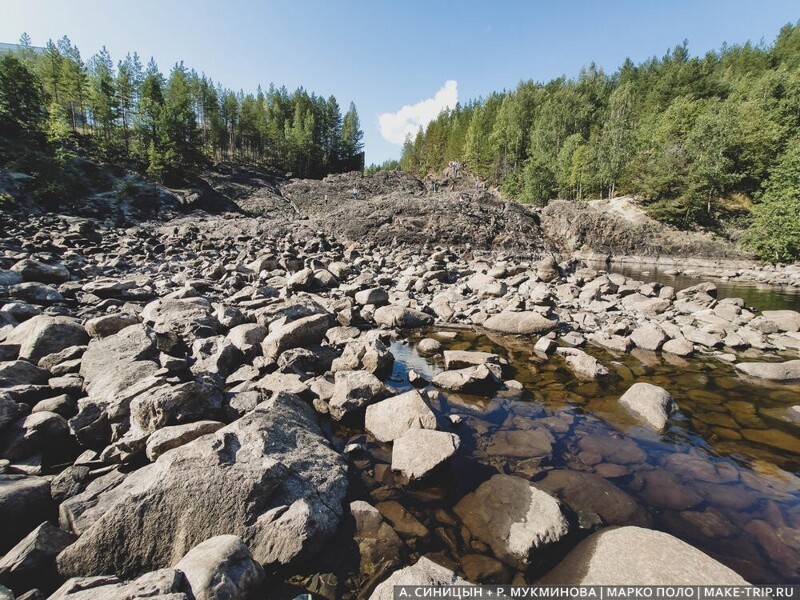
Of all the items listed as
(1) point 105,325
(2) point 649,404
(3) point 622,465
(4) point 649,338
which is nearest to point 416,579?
(3) point 622,465

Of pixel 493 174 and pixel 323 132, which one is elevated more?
pixel 323 132

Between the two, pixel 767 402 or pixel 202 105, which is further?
pixel 202 105

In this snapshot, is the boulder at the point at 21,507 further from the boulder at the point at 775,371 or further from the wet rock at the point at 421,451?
the boulder at the point at 775,371

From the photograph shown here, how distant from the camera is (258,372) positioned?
7.99 meters

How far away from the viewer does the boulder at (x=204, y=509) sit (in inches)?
137

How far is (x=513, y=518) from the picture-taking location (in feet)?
14.7

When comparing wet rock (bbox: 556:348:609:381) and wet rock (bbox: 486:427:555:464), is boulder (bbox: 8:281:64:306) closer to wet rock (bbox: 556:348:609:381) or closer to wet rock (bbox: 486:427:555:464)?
wet rock (bbox: 486:427:555:464)

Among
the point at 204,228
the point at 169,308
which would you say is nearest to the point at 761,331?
the point at 169,308

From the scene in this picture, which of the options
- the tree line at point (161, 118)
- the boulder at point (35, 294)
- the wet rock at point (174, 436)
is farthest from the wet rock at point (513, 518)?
the tree line at point (161, 118)

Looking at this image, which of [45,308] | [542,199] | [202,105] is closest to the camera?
[45,308]

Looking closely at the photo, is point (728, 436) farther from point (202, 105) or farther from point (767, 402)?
point (202, 105)

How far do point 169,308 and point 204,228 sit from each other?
27.9 m

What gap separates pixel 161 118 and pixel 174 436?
63302mm

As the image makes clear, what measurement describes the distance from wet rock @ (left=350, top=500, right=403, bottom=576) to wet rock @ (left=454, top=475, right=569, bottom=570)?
42.4 inches
